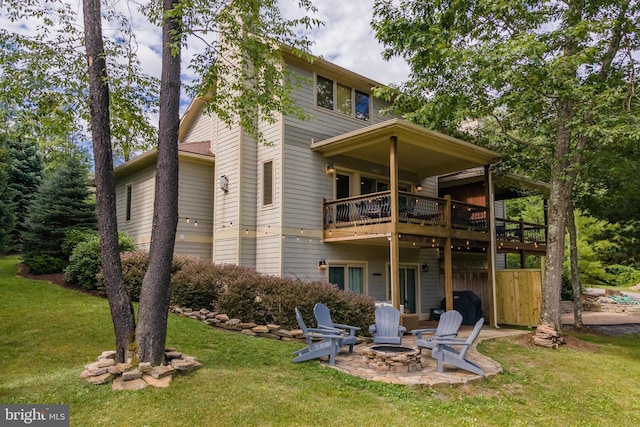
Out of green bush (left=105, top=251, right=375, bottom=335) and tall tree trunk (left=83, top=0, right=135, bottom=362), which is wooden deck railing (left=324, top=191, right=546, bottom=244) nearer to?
green bush (left=105, top=251, right=375, bottom=335)

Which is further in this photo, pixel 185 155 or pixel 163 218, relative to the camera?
pixel 185 155

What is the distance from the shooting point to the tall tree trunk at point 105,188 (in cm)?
620

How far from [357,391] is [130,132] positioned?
6889 millimetres

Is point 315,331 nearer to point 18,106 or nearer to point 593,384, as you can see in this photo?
point 593,384

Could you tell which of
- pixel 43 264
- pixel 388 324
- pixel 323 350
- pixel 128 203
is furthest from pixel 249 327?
pixel 128 203

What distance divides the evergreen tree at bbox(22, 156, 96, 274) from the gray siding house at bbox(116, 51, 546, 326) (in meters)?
1.92

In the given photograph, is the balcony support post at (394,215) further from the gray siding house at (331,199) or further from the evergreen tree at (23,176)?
the evergreen tree at (23,176)

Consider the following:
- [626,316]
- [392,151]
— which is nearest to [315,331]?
[392,151]

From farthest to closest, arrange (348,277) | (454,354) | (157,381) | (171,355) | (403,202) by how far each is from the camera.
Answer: (348,277), (403,202), (454,354), (171,355), (157,381)

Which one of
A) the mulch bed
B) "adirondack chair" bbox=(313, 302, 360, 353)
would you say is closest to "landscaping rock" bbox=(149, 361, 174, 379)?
"adirondack chair" bbox=(313, 302, 360, 353)

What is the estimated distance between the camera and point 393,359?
6930 millimetres

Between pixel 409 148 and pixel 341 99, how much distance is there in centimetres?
289

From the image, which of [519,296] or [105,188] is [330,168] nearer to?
[519,296]

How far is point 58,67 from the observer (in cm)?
818
